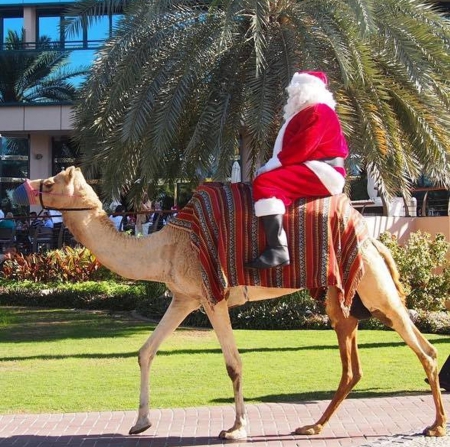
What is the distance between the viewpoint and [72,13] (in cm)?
1420

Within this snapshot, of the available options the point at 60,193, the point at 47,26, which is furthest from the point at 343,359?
the point at 47,26

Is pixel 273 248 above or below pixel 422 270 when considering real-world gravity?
above

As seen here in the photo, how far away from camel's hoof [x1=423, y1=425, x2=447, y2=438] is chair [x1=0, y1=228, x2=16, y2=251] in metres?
15.9

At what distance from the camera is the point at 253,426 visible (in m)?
7.05

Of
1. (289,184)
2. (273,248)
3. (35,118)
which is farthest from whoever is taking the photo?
(35,118)

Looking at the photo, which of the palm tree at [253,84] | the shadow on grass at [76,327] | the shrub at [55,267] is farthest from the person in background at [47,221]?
the palm tree at [253,84]

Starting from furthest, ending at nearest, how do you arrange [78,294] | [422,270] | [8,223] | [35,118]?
1. [35,118]
2. [8,223]
3. [78,294]
4. [422,270]

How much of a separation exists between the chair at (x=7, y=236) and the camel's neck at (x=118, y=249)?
1467 centimetres

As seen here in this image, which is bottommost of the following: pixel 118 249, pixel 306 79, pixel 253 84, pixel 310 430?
pixel 310 430

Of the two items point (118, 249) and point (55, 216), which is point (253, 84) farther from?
point (55, 216)

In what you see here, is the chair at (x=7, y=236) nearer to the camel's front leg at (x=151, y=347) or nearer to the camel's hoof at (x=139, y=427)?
the camel's front leg at (x=151, y=347)

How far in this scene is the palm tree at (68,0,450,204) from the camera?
12555 millimetres

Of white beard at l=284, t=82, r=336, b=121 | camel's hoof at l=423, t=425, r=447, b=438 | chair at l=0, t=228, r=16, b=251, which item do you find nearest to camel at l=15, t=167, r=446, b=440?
camel's hoof at l=423, t=425, r=447, b=438

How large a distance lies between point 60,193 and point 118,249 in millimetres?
654
